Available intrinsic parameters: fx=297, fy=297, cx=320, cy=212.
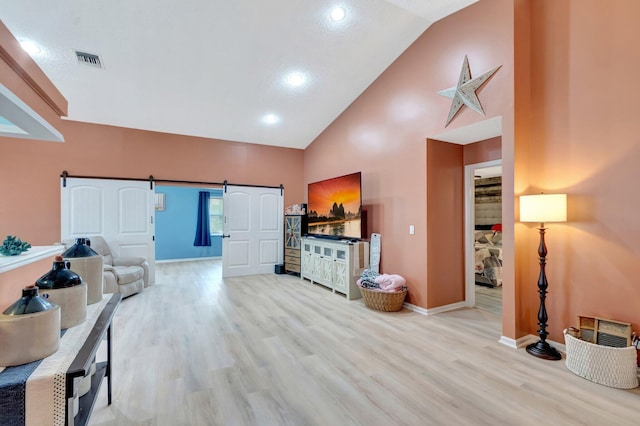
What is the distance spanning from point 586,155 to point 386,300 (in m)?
2.56

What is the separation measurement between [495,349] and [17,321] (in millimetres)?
3383

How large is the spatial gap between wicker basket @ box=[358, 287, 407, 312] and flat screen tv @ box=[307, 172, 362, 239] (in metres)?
0.95

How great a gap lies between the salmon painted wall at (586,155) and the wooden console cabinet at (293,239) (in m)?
4.02

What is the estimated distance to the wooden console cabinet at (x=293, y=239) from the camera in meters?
6.22

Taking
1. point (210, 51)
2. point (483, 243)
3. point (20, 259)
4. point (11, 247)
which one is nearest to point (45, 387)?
point (20, 259)

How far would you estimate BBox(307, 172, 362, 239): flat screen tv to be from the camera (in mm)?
4625

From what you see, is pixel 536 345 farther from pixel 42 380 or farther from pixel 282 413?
pixel 42 380

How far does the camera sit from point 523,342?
2.93 m

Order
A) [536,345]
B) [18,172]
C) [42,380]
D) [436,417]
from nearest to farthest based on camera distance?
1. [42,380]
2. [436,417]
3. [536,345]
4. [18,172]

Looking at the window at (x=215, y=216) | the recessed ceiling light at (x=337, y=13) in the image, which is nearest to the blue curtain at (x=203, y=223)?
the window at (x=215, y=216)

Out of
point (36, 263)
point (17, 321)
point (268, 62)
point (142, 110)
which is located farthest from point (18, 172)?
point (17, 321)

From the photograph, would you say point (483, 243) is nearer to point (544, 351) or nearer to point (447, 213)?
point (447, 213)

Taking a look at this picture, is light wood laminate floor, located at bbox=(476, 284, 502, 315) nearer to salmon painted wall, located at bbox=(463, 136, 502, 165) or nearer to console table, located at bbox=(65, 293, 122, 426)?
salmon painted wall, located at bbox=(463, 136, 502, 165)

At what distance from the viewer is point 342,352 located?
Result: 9.10 feet
